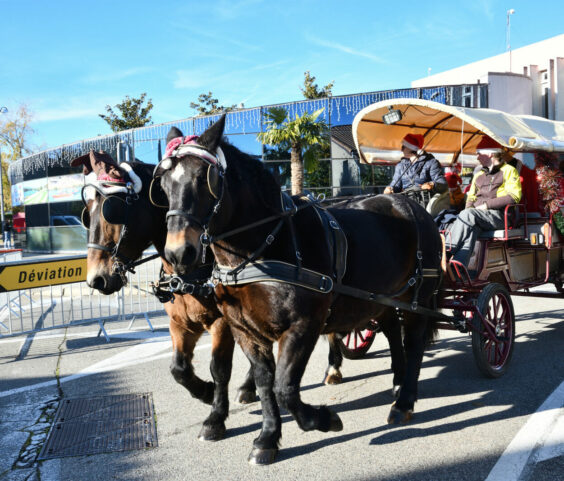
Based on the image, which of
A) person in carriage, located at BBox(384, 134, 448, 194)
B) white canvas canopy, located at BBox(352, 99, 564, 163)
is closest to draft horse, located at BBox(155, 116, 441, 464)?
person in carriage, located at BBox(384, 134, 448, 194)

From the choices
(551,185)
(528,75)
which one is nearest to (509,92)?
(528,75)

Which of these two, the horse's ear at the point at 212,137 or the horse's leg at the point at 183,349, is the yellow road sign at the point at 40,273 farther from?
the horse's ear at the point at 212,137

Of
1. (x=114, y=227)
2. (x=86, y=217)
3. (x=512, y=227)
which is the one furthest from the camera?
(x=512, y=227)

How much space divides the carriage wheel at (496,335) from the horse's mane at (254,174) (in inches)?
104

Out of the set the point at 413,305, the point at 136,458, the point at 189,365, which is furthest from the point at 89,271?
the point at 413,305

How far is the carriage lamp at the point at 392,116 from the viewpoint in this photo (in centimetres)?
605

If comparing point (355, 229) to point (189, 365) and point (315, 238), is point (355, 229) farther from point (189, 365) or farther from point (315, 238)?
point (189, 365)

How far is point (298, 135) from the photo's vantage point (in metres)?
15.9

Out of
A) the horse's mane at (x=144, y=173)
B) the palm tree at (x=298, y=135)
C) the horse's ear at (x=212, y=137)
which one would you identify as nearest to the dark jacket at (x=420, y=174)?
the horse's mane at (x=144, y=173)

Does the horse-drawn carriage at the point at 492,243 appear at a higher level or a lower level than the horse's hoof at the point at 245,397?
higher

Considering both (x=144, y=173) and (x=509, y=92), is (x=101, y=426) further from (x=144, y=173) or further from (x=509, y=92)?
(x=509, y=92)

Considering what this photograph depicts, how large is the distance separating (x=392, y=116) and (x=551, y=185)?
2.05 m

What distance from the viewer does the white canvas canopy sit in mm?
5367

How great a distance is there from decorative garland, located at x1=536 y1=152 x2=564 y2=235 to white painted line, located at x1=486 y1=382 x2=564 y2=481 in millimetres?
2510
